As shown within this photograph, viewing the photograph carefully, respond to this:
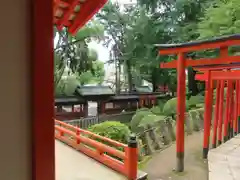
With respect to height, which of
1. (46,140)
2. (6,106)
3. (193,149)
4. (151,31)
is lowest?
(193,149)

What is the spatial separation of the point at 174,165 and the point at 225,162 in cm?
126

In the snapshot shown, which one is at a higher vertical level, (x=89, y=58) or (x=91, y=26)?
(x=91, y=26)

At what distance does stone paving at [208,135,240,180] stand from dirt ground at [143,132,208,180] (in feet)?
1.09

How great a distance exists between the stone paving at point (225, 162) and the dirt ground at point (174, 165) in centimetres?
33

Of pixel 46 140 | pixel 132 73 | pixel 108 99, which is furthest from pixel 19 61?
pixel 132 73

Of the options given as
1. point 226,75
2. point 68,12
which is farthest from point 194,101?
point 68,12

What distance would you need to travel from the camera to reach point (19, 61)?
934mm

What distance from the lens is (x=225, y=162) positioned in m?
5.50

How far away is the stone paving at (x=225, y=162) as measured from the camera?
4.79 meters

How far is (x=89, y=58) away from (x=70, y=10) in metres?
12.8

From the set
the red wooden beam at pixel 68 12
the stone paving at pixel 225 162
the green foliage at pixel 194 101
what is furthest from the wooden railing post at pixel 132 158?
the green foliage at pixel 194 101

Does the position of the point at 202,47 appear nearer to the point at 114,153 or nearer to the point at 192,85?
the point at 114,153

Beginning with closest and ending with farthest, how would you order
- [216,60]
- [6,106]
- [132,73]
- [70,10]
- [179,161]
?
Result: [6,106] → [70,10] → [216,60] → [179,161] → [132,73]

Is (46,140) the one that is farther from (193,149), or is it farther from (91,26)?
(91,26)
